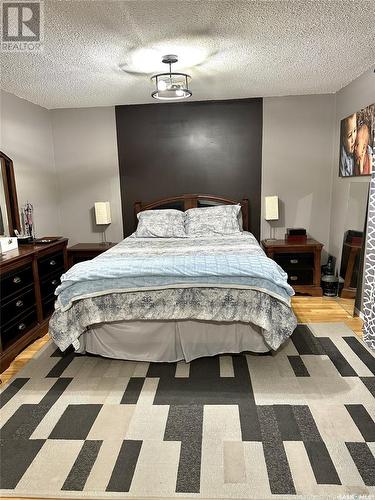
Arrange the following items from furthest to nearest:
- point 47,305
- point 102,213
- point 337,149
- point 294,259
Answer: point 102,213, point 337,149, point 294,259, point 47,305

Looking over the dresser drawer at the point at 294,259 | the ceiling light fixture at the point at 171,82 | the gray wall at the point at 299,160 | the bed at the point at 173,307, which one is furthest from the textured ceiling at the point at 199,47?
the dresser drawer at the point at 294,259

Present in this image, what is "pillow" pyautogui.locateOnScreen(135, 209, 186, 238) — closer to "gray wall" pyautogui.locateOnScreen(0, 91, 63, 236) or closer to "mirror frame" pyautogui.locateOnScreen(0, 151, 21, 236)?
"gray wall" pyautogui.locateOnScreen(0, 91, 63, 236)

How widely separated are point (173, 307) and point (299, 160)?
2.86 metres

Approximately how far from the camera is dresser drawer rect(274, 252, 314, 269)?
13.5 ft

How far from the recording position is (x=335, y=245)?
4336mm

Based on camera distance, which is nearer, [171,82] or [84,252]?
[171,82]

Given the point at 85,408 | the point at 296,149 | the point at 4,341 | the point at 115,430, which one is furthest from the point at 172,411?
the point at 296,149

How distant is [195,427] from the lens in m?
1.98

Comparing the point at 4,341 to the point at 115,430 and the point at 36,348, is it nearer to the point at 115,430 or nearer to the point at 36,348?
the point at 36,348

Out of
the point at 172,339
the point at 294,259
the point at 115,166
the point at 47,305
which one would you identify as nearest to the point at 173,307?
the point at 172,339

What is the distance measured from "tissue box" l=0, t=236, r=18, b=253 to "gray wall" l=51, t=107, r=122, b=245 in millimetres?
1516

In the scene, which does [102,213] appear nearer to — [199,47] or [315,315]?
[199,47]

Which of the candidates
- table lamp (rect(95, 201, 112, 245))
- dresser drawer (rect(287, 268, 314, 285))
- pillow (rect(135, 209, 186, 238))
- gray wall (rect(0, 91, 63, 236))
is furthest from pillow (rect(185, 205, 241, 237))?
gray wall (rect(0, 91, 63, 236))

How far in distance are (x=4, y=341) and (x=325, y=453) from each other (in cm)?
239
